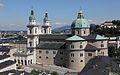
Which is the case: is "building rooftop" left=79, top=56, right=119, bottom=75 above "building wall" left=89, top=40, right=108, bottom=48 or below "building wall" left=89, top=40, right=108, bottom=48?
below

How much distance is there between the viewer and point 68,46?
5728 cm

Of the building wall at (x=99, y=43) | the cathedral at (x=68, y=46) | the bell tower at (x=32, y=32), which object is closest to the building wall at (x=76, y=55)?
the cathedral at (x=68, y=46)

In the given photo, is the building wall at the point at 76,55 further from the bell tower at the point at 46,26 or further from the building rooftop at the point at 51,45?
the bell tower at the point at 46,26

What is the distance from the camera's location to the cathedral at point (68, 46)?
56.9m

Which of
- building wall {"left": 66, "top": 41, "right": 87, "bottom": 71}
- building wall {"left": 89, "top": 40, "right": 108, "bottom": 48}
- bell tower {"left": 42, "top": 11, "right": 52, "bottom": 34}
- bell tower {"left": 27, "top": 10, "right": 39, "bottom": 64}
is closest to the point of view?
building wall {"left": 66, "top": 41, "right": 87, "bottom": 71}

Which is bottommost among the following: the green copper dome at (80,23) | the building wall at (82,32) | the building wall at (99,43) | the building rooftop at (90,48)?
the building rooftop at (90,48)

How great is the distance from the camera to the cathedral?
187 feet

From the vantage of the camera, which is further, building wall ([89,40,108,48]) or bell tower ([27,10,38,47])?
bell tower ([27,10,38,47])

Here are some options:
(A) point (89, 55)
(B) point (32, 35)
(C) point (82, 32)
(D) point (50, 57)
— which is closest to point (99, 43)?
(A) point (89, 55)

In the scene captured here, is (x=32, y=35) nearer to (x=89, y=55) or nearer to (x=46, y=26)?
(x=46, y=26)

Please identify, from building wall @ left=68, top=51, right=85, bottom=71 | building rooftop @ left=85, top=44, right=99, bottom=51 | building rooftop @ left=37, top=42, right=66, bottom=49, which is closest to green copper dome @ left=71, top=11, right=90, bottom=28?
building rooftop @ left=37, top=42, right=66, bottom=49

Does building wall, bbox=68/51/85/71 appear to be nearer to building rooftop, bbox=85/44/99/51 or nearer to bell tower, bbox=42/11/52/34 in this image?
building rooftop, bbox=85/44/99/51

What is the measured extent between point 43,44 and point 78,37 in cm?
837

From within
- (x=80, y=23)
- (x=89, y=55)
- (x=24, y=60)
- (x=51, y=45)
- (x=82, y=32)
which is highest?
(x=80, y=23)
